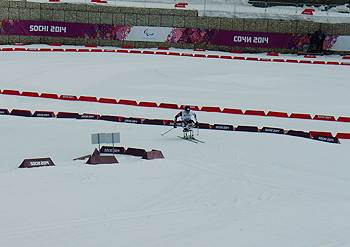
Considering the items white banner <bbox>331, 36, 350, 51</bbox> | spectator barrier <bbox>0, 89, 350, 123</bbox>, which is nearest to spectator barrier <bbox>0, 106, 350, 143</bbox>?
spectator barrier <bbox>0, 89, 350, 123</bbox>

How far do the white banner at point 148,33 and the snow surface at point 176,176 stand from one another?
1247 cm

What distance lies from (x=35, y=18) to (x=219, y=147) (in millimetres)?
25673

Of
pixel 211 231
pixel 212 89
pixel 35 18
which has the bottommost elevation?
pixel 211 231

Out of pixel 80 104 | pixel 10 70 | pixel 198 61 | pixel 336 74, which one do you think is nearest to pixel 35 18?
pixel 10 70

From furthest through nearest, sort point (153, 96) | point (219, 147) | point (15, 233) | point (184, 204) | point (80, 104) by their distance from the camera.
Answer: point (153, 96) < point (80, 104) < point (219, 147) < point (184, 204) < point (15, 233)

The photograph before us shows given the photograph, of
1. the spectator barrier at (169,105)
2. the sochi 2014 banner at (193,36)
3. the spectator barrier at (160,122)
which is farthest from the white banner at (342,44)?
the spectator barrier at (160,122)

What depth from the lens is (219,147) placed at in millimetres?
13844

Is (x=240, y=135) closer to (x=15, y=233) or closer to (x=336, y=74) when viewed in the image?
(x=15, y=233)

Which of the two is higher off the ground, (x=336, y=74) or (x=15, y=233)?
(x=336, y=74)

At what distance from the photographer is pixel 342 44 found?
115ft

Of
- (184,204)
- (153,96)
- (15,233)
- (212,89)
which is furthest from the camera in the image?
(212,89)

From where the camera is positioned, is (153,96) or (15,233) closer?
(15,233)

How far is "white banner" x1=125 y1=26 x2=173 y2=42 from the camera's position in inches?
1375

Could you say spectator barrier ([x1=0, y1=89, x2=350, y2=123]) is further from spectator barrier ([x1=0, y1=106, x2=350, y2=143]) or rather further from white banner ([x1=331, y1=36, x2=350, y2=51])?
white banner ([x1=331, y1=36, x2=350, y2=51])
